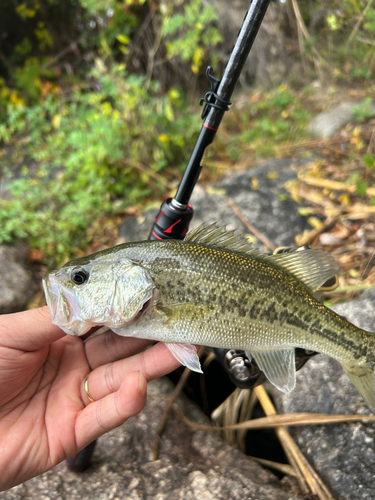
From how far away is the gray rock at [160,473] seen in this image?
5.97ft

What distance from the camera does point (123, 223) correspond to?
430 cm

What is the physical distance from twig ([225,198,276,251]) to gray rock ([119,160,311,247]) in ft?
0.11

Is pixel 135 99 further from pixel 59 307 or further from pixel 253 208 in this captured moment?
pixel 59 307

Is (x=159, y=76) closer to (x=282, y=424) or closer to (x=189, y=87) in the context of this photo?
(x=189, y=87)

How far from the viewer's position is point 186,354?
5.83 ft

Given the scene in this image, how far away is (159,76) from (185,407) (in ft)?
20.7

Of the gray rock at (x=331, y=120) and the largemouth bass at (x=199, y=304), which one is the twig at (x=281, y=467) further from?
the gray rock at (x=331, y=120)

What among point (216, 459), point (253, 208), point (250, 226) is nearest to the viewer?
point (216, 459)

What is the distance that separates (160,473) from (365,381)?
129 cm

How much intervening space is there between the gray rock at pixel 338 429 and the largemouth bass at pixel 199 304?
1.47 ft

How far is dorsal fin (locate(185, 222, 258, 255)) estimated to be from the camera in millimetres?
1830

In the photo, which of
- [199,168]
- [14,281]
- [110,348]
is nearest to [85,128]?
[14,281]

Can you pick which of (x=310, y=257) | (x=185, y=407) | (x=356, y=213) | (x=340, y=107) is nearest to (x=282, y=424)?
(x=185, y=407)

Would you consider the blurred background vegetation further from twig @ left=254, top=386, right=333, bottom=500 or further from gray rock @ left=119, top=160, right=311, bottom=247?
twig @ left=254, top=386, right=333, bottom=500
